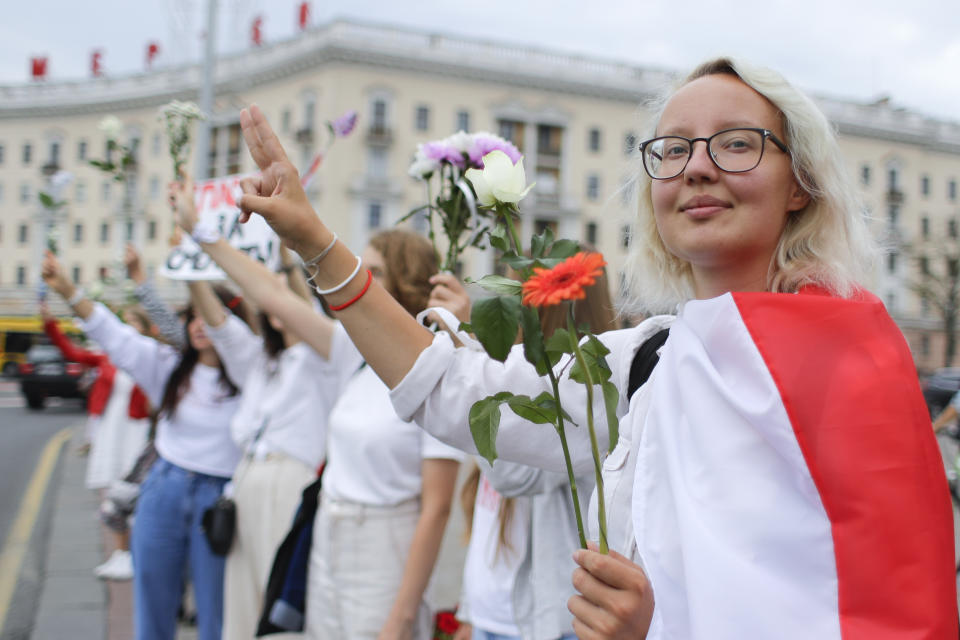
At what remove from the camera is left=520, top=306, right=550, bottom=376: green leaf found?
1.04 meters

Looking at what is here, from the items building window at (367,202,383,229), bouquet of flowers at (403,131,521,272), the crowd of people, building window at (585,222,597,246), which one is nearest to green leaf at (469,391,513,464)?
the crowd of people

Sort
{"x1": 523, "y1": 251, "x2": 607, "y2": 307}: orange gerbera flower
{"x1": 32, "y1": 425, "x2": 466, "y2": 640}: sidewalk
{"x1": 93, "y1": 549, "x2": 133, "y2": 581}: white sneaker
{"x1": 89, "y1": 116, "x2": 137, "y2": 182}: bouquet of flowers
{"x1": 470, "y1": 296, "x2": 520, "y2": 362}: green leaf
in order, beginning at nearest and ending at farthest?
{"x1": 523, "y1": 251, "x2": 607, "y2": 307}: orange gerbera flower → {"x1": 470, "y1": 296, "x2": 520, "y2": 362}: green leaf → {"x1": 89, "y1": 116, "x2": 137, "y2": 182}: bouquet of flowers → {"x1": 32, "y1": 425, "x2": 466, "y2": 640}: sidewalk → {"x1": 93, "y1": 549, "x2": 133, "y2": 581}: white sneaker

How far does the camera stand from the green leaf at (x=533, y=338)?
3.42ft

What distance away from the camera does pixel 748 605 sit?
95 cm

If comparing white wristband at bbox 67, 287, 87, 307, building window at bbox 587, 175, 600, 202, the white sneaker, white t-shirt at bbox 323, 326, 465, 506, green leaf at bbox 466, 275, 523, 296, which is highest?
building window at bbox 587, 175, 600, 202

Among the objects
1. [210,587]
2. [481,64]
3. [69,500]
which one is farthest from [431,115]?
[210,587]

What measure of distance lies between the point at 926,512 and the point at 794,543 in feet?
0.51

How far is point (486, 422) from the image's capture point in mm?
1139

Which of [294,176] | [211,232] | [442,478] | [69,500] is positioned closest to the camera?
[294,176]

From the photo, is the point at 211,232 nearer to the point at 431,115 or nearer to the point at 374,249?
the point at 374,249

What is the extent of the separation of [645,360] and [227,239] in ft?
10.6

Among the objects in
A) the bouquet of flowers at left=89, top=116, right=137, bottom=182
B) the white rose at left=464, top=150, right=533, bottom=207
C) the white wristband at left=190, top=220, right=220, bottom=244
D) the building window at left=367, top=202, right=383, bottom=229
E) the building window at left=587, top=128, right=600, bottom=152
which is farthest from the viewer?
the building window at left=587, top=128, right=600, bottom=152

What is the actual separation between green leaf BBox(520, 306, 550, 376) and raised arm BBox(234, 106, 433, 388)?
1.23 ft

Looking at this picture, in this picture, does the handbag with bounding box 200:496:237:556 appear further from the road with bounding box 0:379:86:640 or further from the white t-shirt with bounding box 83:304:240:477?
the road with bounding box 0:379:86:640
